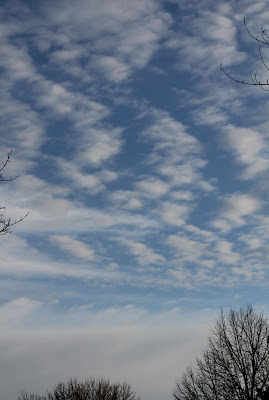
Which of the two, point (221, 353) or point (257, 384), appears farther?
point (221, 353)

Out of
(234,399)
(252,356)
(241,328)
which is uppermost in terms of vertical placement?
(241,328)

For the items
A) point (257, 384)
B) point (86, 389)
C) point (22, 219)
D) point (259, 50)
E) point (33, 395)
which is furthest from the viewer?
point (33, 395)

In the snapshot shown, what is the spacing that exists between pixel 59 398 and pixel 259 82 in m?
50.1

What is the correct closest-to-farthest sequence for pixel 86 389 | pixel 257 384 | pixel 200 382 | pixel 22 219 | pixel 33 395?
pixel 22 219 → pixel 257 384 → pixel 200 382 → pixel 86 389 → pixel 33 395

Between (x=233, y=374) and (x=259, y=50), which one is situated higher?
(x=259, y=50)

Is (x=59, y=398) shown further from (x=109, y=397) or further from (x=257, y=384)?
(x=257, y=384)

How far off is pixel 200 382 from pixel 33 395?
98.4 ft

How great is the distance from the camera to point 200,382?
35094 mm

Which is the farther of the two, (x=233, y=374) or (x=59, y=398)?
(x=59, y=398)

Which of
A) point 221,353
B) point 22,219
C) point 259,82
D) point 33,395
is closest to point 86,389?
point 33,395

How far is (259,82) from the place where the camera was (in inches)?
284

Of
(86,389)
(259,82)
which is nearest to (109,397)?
(86,389)

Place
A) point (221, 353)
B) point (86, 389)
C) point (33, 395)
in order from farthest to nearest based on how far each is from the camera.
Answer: point (33, 395)
point (86, 389)
point (221, 353)

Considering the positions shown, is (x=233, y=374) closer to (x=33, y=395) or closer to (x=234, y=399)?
(x=234, y=399)
